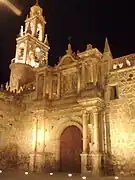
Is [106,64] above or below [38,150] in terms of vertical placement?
above

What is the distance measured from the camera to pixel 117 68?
43.7 ft

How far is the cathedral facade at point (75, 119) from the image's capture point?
11984 mm

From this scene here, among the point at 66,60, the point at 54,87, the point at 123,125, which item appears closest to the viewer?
the point at 123,125

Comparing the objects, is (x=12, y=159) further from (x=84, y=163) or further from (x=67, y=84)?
(x=67, y=84)

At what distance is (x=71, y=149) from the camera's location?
13.8 m

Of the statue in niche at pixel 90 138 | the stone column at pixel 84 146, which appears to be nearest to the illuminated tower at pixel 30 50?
the stone column at pixel 84 146

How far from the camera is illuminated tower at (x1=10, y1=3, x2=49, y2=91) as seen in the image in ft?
70.5

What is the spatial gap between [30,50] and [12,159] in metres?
13.1

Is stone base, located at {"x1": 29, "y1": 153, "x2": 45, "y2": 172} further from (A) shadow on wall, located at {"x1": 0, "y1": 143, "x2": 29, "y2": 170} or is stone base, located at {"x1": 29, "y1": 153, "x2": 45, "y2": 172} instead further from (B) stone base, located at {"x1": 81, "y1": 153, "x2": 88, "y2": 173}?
(B) stone base, located at {"x1": 81, "y1": 153, "x2": 88, "y2": 173}

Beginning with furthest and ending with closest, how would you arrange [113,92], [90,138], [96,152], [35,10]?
[35,10] < [113,92] < [90,138] < [96,152]

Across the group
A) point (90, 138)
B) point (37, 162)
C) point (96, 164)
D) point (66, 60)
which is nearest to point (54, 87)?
point (66, 60)

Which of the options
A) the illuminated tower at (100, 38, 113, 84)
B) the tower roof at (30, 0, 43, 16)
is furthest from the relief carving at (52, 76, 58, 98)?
the tower roof at (30, 0, 43, 16)

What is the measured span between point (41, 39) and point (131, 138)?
19.5m

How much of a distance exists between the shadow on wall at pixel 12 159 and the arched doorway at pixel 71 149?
2.96 meters
